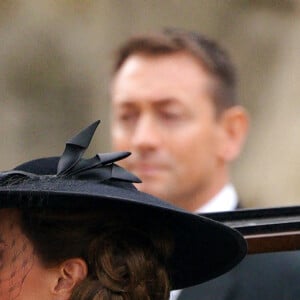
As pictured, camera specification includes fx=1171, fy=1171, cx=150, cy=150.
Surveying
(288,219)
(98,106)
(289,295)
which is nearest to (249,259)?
(289,295)

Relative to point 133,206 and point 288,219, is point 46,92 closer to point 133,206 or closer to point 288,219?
point 288,219

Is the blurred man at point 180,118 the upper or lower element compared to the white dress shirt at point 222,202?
upper

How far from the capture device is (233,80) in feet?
12.1

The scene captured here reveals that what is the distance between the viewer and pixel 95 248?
2078 mm

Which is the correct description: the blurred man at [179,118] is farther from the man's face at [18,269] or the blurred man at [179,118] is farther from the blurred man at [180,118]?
the man's face at [18,269]

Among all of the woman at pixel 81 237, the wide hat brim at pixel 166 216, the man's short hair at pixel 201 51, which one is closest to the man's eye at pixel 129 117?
the man's short hair at pixel 201 51

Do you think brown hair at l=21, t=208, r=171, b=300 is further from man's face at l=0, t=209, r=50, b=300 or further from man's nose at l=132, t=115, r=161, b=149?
man's nose at l=132, t=115, r=161, b=149

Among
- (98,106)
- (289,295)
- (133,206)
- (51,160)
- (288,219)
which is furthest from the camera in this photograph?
(98,106)

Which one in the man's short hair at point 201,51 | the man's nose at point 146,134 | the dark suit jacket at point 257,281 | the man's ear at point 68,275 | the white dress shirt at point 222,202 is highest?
the man's short hair at point 201,51

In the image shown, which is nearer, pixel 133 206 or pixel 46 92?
pixel 133 206

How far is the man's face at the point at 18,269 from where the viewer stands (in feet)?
6.77

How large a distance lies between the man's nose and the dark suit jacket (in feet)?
2.07

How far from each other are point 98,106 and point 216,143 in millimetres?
3444

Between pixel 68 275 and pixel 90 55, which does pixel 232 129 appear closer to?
pixel 68 275
